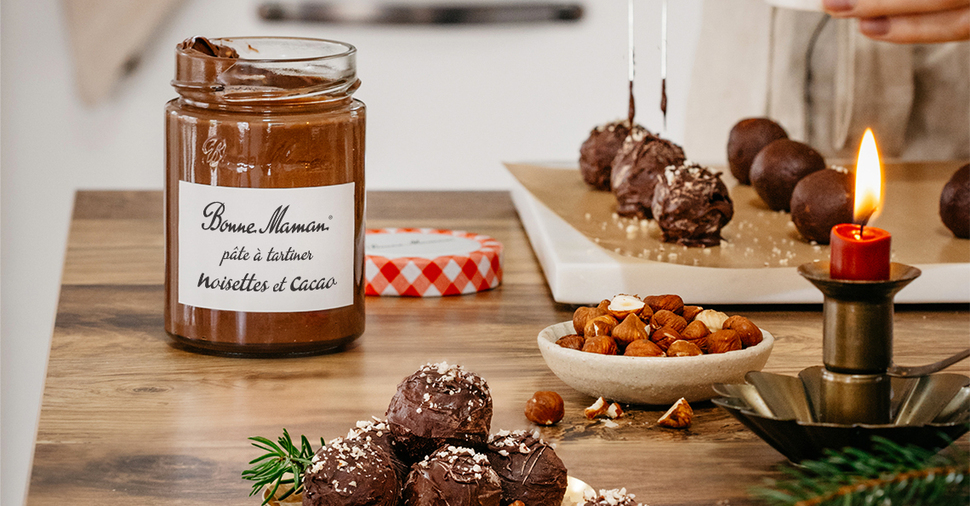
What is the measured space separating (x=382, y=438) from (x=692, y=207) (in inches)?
27.6

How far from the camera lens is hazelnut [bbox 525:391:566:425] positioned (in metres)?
0.73

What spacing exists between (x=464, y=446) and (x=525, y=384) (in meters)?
0.25

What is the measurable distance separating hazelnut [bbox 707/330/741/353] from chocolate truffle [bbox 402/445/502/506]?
0.27 metres

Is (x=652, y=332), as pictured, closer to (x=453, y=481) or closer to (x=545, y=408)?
(x=545, y=408)

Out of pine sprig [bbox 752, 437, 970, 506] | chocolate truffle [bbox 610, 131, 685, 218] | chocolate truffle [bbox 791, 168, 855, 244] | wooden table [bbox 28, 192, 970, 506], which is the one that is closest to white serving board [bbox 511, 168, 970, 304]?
wooden table [bbox 28, 192, 970, 506]

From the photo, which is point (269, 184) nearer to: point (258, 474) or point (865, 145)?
point (258, 474)

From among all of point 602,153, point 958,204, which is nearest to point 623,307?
point 958,204

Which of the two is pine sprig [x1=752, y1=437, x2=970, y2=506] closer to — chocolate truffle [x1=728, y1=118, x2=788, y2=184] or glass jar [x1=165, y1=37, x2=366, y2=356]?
glass jar [x1=165, y1=37, x2=366, y2=356]

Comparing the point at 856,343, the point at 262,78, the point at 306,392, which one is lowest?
the point at 306,392

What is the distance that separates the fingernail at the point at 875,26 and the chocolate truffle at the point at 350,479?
1.21 meters

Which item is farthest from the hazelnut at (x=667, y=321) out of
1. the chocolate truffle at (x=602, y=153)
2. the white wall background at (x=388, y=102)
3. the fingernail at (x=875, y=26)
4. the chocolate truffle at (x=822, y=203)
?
the white wall background at (x=388, y=102)

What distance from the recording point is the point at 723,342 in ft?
2.46

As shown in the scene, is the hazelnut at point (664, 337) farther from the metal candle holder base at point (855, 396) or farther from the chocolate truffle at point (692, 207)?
the chocolate truffle at point (692, 207)

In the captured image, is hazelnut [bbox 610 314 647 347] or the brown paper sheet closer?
hazelnut [bbox 610 314 647 347]
